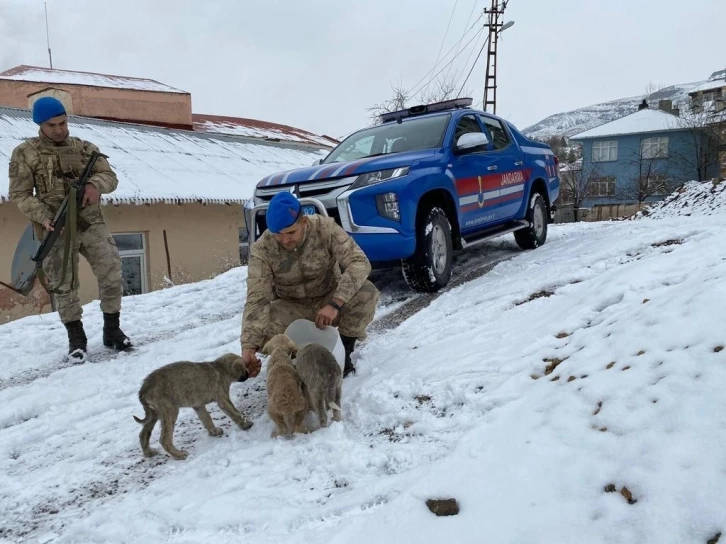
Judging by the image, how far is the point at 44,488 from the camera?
291 centimetres

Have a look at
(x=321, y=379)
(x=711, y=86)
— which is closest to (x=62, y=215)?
Result: (x=321, y=379)

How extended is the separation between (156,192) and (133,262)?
1.96 meters

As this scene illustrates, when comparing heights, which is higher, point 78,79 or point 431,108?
point 78,79

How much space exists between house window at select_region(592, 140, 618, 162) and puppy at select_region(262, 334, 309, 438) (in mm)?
43574

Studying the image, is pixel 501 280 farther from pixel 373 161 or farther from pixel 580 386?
pixel 580 386

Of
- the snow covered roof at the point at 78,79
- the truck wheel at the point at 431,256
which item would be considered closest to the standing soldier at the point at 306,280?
the truck wheel at the point at 431,256

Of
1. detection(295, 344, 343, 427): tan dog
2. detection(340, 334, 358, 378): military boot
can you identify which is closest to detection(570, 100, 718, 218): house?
detection(340, 334, 358, 378): military boot

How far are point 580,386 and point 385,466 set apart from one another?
106cm

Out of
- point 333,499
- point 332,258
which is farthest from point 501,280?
point 333,499

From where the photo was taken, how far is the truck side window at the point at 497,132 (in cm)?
731

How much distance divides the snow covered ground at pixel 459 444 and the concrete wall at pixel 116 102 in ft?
59.0

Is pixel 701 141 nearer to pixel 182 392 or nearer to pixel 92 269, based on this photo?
pixel 92 269

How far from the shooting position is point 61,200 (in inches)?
187

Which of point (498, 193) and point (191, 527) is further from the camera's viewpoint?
point (498, 193)
